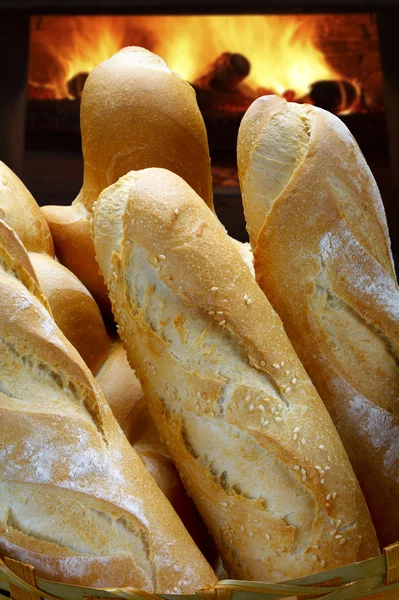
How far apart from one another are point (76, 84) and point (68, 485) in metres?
2.15

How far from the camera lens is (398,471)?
960mm

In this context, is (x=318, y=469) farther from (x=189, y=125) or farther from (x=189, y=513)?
(x=189, y=125)

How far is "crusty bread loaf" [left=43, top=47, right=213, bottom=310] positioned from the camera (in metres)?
1.21

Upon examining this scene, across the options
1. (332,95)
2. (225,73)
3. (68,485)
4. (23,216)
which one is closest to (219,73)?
(225,73)

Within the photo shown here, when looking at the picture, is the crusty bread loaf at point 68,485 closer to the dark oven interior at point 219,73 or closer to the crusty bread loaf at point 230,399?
the crusty bread loaf at point 230,399

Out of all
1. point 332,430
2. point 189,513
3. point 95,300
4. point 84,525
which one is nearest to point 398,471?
point 332,430

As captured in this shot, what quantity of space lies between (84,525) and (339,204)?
521 millimetres

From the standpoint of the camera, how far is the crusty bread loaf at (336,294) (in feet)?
3.16

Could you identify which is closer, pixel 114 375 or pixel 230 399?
pixel 230 399

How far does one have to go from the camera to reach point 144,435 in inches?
41.1

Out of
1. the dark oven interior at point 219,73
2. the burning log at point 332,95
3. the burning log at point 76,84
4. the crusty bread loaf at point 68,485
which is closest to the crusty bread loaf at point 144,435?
the crusty bread loaf at point 68,485

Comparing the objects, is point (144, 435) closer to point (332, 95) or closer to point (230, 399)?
point (230, 399)

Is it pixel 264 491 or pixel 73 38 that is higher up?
pixel 73 38

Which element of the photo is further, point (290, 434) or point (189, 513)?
point (189, 513)
